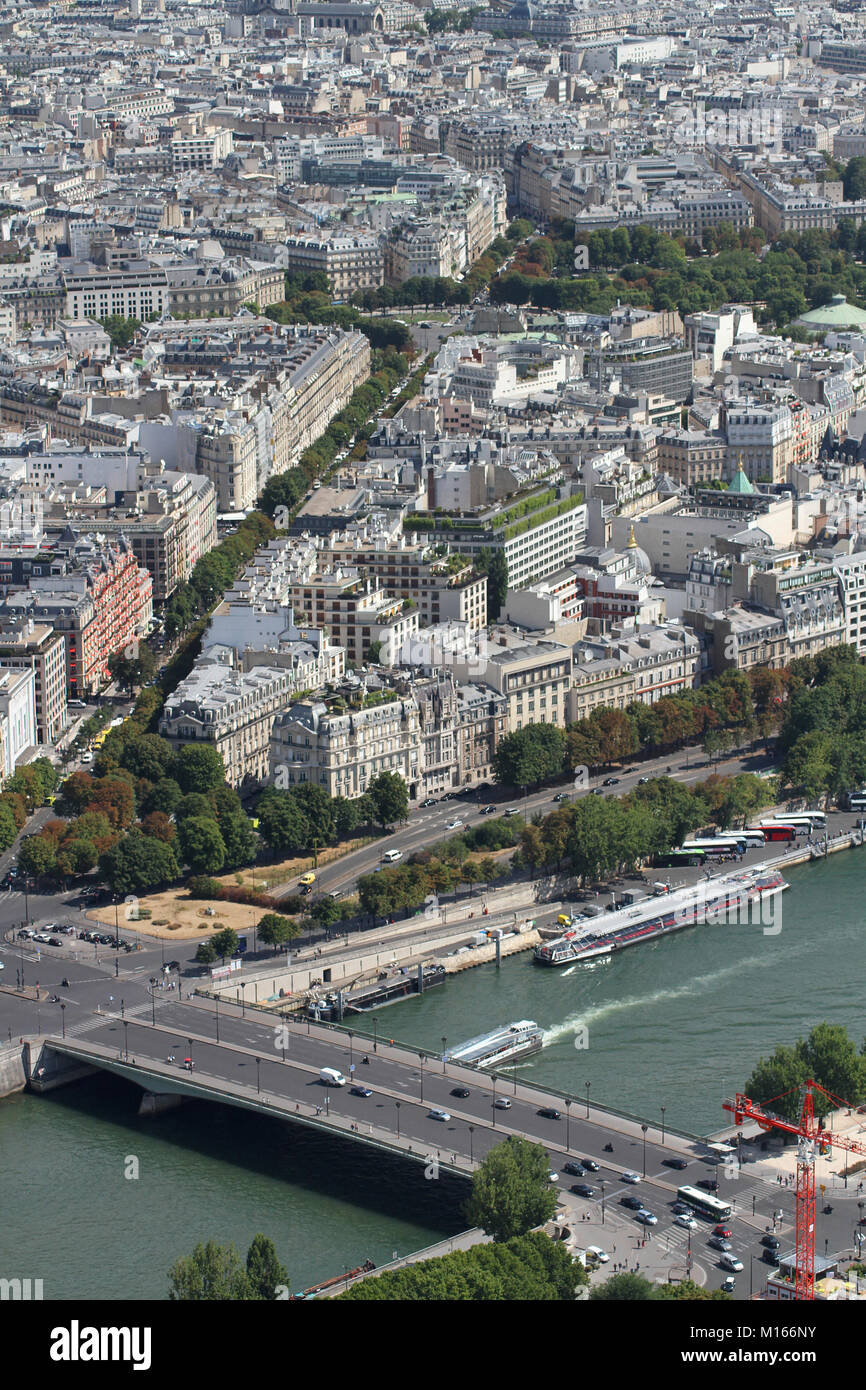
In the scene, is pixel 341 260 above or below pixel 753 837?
above

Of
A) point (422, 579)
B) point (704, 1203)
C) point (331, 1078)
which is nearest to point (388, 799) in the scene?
point (422, 579)

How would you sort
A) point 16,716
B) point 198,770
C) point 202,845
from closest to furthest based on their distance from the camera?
point 202,845, point 198,770, point 16,716

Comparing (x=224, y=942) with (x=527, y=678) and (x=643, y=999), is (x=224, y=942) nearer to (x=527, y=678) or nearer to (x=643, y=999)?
(x=643, y=999)

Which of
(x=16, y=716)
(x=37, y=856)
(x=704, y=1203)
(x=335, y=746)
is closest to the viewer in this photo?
(x=704, y=1203)

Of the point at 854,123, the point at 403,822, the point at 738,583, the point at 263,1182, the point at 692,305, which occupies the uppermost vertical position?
the point at 854,123

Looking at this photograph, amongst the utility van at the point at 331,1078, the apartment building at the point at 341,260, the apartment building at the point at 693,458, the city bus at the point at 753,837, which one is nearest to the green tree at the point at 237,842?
the utility van at the point at 331,1078
